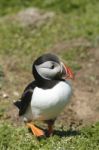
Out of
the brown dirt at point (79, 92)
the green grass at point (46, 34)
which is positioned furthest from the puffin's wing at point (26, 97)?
the brown dirt at point (79, 92)

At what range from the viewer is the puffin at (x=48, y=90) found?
691cm

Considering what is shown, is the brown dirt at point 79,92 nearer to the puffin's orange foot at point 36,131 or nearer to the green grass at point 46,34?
the green grass at point 46,34

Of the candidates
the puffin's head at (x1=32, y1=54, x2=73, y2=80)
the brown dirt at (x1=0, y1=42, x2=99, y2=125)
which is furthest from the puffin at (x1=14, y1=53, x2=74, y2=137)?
the brown dirt at (x1=0, y1=42, x2=99, y2=125)

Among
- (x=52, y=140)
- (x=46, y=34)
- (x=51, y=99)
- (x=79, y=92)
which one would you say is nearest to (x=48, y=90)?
(x=51, y=99)

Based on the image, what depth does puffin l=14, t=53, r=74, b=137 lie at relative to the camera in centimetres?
691

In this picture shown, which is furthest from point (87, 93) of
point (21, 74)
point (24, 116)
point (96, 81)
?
point (24, 116)

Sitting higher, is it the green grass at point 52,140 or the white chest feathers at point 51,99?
the white chest feathers at point 51,99

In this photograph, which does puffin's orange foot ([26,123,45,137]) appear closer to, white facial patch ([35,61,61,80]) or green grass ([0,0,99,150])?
green grass ([0,0,99,150])

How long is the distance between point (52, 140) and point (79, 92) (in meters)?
2.46

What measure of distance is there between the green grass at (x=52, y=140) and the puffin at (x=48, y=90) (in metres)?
0.19

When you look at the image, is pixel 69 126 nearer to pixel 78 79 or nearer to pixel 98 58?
pixel 78 79

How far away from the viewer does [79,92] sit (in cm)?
943

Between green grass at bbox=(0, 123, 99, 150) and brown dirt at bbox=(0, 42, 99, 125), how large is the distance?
780mm

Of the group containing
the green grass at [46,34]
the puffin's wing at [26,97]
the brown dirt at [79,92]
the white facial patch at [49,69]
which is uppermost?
the white facial patch at [49,69]
